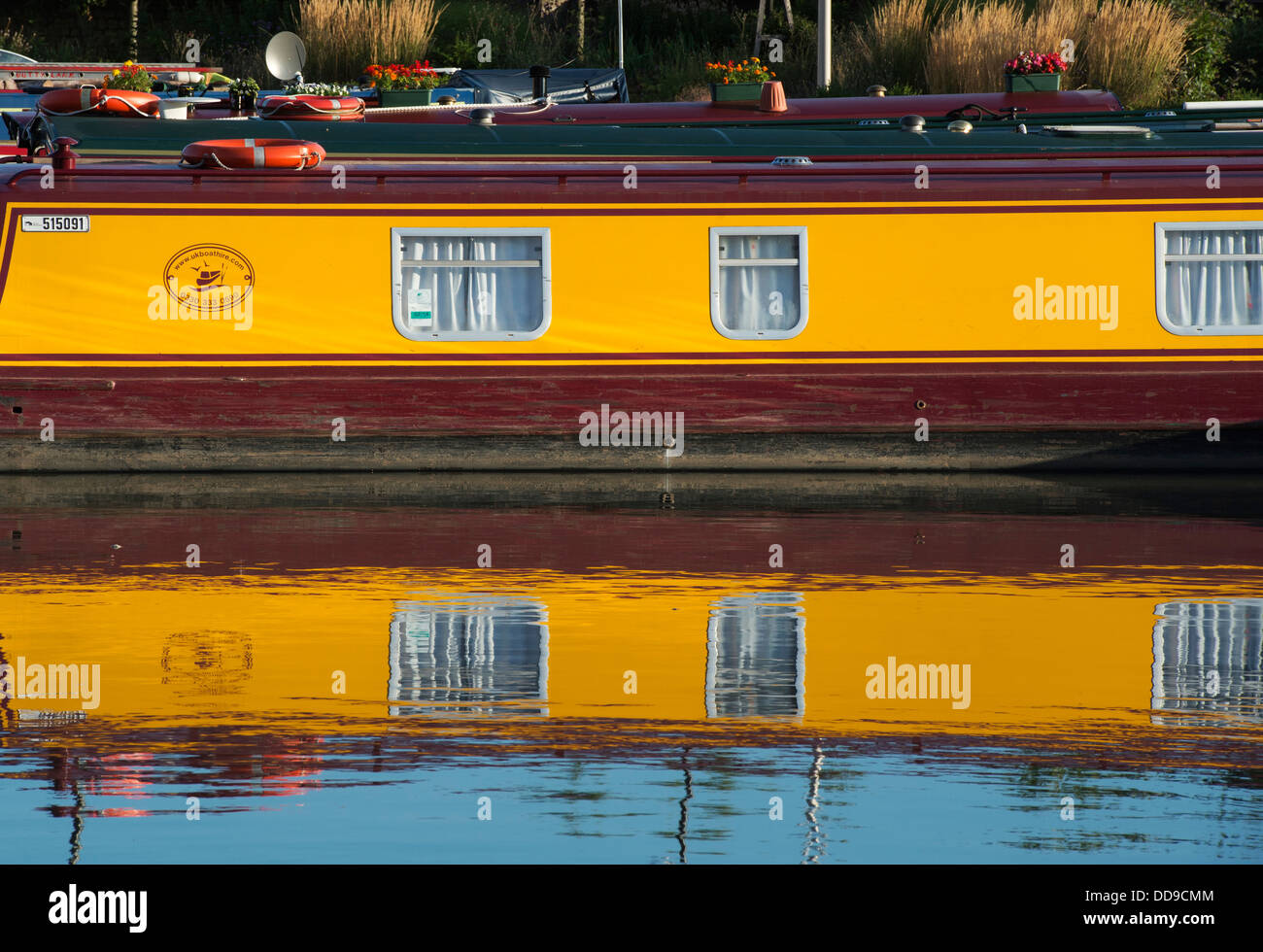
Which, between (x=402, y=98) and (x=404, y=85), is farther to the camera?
(x=404, y=85)

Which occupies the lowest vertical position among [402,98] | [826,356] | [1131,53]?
[826,356]

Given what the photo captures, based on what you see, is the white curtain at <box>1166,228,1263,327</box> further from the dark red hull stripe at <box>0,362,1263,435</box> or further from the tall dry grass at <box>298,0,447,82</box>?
the tall dry grass at <box>298,0,447,82</box>

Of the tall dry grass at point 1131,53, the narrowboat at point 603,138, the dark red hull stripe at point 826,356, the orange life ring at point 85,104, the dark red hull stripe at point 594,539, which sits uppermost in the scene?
the tall dry grass at point 1131,53

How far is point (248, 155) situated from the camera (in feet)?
39.6

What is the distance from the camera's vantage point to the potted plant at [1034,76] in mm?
16016

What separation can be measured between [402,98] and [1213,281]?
7.46m

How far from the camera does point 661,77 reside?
2834 cm

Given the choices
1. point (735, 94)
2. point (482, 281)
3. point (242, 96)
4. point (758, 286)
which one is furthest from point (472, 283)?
point (735, 94)

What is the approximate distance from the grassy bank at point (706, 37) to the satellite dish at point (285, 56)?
7197mm

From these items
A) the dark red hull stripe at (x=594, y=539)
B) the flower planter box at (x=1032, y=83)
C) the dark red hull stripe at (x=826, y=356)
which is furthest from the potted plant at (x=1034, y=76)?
the dark red hull stripe at (x=594, y=539)

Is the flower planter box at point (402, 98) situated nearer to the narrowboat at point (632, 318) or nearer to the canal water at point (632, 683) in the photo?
the narrowboat at point (632, 318)

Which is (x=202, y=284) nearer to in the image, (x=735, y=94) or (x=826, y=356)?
(x=826, y=356)

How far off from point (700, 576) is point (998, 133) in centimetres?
664

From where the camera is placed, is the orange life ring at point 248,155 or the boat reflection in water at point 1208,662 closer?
the boat reflection in water at point 1208,662
